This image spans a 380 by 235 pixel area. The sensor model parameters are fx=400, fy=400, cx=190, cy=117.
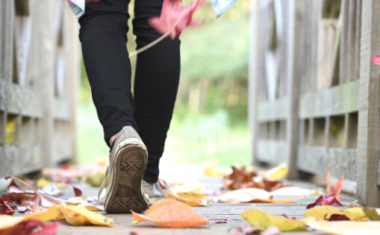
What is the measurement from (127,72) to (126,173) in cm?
26

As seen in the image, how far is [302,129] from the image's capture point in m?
2.07

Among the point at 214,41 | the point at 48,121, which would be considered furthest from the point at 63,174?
the point at 214,41

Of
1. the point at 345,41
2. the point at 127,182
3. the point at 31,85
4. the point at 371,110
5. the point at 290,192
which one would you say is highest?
the point at 345,41

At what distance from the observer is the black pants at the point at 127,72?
960mm

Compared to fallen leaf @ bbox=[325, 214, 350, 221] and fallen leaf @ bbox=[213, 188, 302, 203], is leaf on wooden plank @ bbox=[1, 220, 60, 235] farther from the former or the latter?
fallen leaf @ bbox=[213, 188, 302, 203]

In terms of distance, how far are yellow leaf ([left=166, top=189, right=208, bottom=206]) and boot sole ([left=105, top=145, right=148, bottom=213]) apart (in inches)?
8.9

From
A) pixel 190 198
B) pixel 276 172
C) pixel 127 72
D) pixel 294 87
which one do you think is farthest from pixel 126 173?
pixel 294 87

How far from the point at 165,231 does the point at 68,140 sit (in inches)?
102

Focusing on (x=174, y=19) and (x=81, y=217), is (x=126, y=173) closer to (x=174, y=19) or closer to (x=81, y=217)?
(x=81, y=217)

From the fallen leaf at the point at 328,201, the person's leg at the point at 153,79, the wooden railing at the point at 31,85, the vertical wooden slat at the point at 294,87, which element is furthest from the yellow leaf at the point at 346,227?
the vertical wooden slat at the point at 294,87

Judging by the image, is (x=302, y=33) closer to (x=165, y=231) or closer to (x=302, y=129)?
(x=302, y=129)

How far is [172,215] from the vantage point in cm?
79

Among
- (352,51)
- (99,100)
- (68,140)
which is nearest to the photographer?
(99,100)

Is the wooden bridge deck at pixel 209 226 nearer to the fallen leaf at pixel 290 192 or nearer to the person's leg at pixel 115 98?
the person's leg at pixel 115 98
